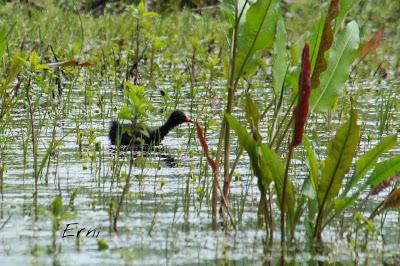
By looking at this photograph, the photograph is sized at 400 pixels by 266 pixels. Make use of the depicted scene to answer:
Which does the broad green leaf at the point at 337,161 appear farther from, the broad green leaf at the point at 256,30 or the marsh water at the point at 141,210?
the broad green leaf at the point at 256,30

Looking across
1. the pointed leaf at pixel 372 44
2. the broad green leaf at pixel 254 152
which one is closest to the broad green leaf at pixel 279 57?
the pointed leaf at pixel 372 44

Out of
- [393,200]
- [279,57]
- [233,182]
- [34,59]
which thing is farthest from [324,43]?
[34,59]

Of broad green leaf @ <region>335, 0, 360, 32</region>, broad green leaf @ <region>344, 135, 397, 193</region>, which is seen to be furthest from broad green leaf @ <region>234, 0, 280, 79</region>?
broad green leaf @ <region>344, 135, 397, 193</region>

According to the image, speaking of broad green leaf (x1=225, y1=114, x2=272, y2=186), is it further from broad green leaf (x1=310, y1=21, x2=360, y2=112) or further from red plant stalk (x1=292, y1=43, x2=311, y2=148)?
broad green leaf (x1=310, y1=21, x2=360, y2=112)

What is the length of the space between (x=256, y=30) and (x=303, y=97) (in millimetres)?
672

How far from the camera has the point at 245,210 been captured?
515cm

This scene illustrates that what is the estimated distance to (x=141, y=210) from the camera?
197 inches

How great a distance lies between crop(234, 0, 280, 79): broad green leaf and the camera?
493 centimetres

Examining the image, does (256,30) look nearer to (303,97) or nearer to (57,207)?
(303,97)

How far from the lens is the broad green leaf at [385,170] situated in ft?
15.2

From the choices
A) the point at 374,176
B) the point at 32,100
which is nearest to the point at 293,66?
the point at 374,176

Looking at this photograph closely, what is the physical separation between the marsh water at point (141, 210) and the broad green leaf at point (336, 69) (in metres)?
0.58

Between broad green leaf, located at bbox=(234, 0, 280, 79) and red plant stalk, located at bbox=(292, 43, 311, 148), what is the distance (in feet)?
2.00

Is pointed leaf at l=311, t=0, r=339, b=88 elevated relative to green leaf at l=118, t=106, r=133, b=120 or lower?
elevated
